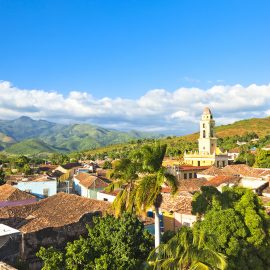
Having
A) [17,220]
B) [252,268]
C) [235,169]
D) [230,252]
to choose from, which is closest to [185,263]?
[230,252]

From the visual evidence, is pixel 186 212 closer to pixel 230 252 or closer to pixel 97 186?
pixel 230 252

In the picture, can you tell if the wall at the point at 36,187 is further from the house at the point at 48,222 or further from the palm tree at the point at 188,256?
the palm tree at the point at 188,256

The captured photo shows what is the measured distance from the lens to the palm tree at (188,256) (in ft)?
31.2

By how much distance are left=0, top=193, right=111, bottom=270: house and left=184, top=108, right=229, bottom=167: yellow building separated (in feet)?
138

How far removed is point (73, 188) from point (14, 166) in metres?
46.6

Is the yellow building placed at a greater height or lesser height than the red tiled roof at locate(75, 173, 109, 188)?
greater

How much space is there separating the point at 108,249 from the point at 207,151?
59.1 metres

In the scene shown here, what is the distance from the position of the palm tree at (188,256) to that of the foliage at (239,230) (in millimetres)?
2374

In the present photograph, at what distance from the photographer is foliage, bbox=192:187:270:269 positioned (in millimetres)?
13734

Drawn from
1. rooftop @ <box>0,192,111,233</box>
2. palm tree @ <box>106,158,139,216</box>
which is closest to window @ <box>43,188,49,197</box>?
rooftop @ <box>0,192,111,233</box>

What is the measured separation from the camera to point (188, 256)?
9.91 m

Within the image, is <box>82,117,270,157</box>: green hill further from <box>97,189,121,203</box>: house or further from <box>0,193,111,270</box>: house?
<box>0,193,111,270</box>: house

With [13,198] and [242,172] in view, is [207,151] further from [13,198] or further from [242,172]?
[13,198]

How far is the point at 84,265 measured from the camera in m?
12.8
